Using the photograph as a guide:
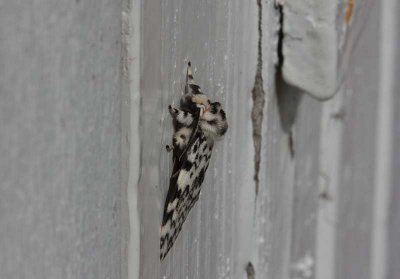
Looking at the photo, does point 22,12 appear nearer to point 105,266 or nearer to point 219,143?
point 105,266

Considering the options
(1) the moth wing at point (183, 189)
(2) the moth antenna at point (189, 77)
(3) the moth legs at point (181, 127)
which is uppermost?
(2) the moth antenna at point (189, 77)

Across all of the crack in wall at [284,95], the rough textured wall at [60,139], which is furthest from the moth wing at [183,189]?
the crack in wall at [284,95]

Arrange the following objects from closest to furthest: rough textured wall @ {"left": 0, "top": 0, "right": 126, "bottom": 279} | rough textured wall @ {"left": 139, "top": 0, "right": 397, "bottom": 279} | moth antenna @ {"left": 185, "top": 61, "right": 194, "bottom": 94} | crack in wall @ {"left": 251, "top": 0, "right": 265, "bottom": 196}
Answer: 1. rough textured wall @ {"left": 0, "top": 0, "right": 126, "bottom": 279}
2. rough textured wall @ {"left": 139, "top": 0, "right": 397, "bottom": 279}
3. moth antenna @ {"left": 185, "top": 61, "right": 194, "bottom": 94}
4. crack in wall @ {"left": 251, "top": 0, "right": 265, "bottom": 196}

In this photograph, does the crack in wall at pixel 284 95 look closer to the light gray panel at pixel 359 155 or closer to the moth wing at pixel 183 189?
the light gray panel at pixel 359 155

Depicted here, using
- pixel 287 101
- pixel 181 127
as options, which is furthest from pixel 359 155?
pixel 181 127

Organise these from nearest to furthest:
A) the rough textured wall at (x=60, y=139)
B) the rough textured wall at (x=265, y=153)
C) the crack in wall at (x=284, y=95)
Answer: the rough textured wall at (x=60, y=139) < the rough textured wall at (x=265, y=153) < the crack in wall at (x=284, y=95)

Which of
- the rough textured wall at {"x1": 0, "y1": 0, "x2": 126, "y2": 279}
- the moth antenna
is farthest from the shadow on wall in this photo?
the rough textured wall at {"x1": 0, "y1": 0, "x2": 126, "y2": 279}

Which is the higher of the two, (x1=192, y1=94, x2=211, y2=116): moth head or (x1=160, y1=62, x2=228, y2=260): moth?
(x1=192, y1=94, x2=211, y2=116): moth head

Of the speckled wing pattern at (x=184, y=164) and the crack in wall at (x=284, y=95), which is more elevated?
the crack in wall at (x=284, y=95)

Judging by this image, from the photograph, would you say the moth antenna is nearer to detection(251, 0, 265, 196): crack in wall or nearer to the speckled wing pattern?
the speckled wing pattern
